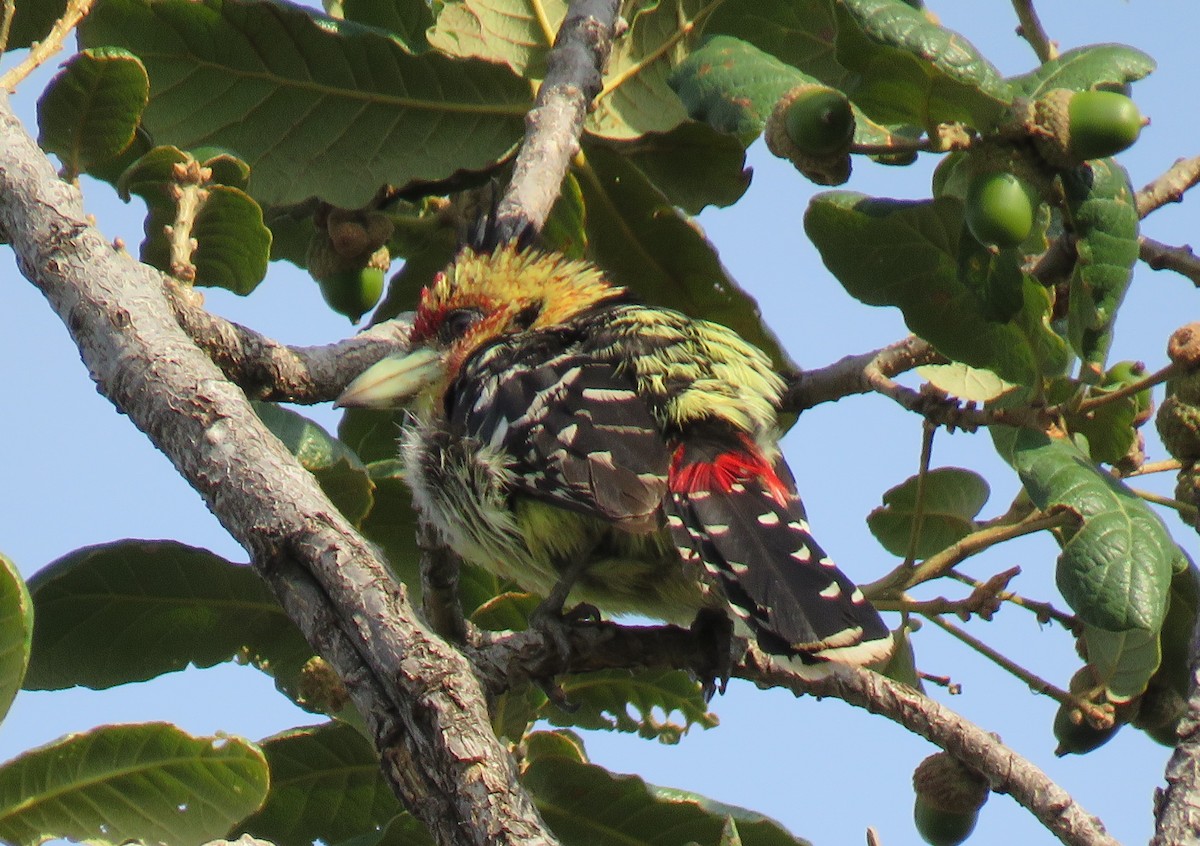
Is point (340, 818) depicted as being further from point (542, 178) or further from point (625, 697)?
point (542, 178)

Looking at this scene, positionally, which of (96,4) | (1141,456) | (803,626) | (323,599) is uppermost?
(96,4)

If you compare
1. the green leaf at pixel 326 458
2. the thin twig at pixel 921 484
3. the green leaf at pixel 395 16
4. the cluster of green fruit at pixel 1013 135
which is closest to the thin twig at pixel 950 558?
the thin twig at pixel 921 484

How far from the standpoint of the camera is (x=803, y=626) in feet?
8.43

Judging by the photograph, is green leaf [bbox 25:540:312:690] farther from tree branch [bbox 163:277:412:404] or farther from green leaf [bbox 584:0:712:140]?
green leaf [bbox 584:0:712:140]

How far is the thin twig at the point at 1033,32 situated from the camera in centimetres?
306

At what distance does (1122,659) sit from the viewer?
9.21 feet

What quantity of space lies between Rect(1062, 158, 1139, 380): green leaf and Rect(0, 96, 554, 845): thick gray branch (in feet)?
4.39

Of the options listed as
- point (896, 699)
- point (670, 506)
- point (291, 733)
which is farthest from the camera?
point (291, 733)

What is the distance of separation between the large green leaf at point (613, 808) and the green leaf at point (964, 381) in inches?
44.8

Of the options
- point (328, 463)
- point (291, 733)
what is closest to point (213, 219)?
point (328, 463)

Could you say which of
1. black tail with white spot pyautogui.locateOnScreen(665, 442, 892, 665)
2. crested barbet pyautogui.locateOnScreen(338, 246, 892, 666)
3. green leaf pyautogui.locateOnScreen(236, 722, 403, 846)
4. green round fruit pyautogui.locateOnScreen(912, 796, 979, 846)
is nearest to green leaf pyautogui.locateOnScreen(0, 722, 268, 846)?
green leaf pyautogui.locateOnScreen(236, 722, 403, 846)

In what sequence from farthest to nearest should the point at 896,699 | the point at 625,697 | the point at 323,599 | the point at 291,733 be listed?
the point at 625,697
the point at 291,733
the point at 896,699
the point at 323,599

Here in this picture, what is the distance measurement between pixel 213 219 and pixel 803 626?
5.20 ft

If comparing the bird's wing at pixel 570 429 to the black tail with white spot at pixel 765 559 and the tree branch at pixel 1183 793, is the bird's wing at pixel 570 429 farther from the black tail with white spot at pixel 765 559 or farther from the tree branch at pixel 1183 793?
the tree branch at pixel 1183 793
